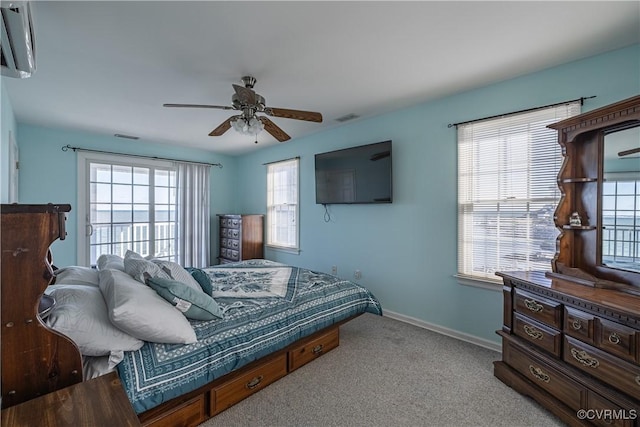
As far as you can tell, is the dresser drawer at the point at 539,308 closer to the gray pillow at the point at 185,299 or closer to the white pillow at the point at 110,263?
the gray pillow at the point at 185,299

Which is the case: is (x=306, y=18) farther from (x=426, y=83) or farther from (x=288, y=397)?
(x=288, y=397)

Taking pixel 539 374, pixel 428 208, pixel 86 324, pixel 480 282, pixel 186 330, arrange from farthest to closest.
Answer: pixel 428 208
pixel 480 282
pixel 539 374
pixel 186 330
pixel 86 324

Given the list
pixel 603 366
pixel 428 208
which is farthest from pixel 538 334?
pixel 428 208

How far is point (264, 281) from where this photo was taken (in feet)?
9.61

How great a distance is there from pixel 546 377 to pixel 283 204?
406 centimetres

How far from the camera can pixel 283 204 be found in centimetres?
513

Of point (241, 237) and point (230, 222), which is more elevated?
point (230, 222)

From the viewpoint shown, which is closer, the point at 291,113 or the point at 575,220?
the point at 575,220

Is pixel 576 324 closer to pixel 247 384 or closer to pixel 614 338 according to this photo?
pixel 614 338

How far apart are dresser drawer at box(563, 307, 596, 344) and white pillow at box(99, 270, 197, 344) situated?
7.55ft

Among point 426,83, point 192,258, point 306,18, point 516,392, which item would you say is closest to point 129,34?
point 306,18

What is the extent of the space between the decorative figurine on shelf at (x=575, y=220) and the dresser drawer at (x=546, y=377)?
3.26 feet

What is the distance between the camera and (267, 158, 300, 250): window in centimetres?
493

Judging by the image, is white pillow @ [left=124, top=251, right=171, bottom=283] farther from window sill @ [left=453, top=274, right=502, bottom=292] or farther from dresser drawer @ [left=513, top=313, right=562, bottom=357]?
window sill @ [left=453, top=274, right=502, bottom=292]
